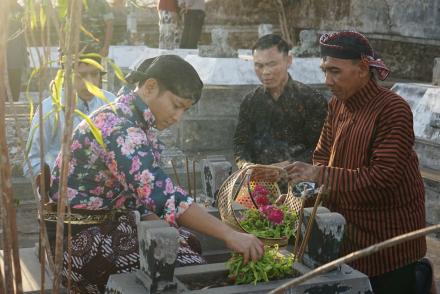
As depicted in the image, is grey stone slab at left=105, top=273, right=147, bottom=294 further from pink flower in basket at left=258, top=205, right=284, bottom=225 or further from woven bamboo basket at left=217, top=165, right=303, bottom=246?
pink flower in basket at left=258, top=205, right=284, bottom=225

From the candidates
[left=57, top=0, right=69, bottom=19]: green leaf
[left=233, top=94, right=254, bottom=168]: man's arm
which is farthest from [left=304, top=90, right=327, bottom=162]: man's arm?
[left=57, top=0, right=69, bottom=19]: green leaf

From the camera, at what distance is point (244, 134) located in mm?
5344

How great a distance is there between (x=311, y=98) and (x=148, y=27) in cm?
1192

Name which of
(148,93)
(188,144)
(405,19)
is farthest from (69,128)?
(405,19)

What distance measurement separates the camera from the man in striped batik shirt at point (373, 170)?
11.0 feet

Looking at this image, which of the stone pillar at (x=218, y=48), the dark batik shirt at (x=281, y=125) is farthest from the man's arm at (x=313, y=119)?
the stone pillar at (x=218, y=48)

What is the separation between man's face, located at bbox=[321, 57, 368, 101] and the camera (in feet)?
11.4

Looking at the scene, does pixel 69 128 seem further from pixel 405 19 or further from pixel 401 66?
pixel 401 66

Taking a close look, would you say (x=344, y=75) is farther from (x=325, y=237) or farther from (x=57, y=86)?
(x=57, y=86)

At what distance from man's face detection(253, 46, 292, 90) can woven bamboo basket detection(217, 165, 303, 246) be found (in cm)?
98

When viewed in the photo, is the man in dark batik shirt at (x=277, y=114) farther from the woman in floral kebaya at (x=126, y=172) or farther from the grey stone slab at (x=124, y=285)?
the grey stone slab at (x=124, y=285)

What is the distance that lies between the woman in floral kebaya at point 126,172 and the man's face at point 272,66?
199 cm

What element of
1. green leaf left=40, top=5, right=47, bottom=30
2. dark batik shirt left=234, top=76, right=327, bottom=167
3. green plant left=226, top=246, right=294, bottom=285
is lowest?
green plant left=226, top=246, right=294, bottom=285

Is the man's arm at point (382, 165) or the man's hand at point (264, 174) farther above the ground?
the man's arm at point (382, 165)
